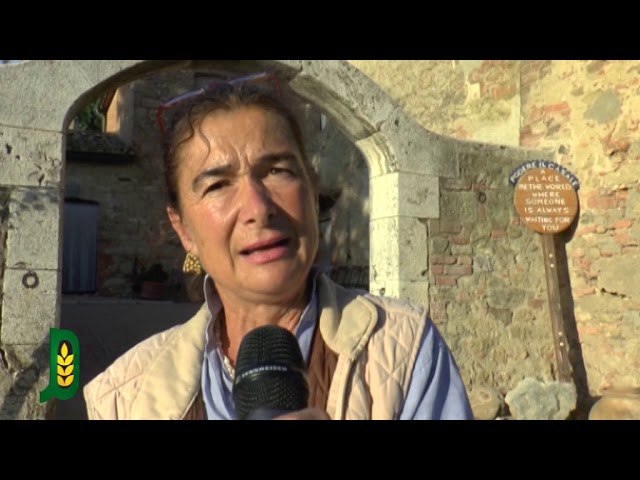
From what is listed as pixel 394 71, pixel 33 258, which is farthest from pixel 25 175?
pixel 394 71

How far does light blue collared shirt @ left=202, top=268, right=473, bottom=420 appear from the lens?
145 cm

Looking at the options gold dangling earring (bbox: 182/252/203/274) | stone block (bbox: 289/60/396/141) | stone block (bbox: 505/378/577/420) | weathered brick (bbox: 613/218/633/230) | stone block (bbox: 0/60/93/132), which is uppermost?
stone block (bbox: 289/60/396/141)

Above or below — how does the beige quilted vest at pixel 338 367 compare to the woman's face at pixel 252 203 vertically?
below

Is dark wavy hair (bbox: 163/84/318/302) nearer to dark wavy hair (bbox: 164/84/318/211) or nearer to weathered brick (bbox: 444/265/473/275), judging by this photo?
dark wavy hair (bbox: 164/84/318/211)

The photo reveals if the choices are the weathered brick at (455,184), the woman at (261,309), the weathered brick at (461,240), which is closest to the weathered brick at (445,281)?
the weathered brick at (461,240)

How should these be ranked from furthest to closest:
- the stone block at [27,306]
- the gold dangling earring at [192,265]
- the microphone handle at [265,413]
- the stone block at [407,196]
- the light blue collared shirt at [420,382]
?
the stone block at [407,196]
the stone block at [27,306]
the gold dangling earring at [192,265]
the light blue collared shirt at [420,382]
the microphone handle at [265,413]

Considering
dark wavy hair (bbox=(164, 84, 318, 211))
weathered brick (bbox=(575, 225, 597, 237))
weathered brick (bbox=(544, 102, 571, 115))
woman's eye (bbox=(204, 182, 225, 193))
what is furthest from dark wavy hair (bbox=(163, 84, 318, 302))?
weathered brick (bbox=(544, 102, 571, 115))

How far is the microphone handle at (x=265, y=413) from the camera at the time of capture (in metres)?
Answer: 1.01

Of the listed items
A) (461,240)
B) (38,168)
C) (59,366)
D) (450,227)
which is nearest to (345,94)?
(450,227)

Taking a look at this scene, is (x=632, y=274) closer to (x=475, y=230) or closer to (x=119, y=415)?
(x=475, y=230)

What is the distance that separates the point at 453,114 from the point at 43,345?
511cm

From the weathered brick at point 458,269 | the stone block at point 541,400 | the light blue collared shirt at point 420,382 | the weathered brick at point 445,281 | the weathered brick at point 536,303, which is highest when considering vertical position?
the weathered brick at point 458,269

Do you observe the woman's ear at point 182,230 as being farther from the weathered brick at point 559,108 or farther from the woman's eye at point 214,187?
the weathered brick at point 559,108

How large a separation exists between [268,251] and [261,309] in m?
0.20
